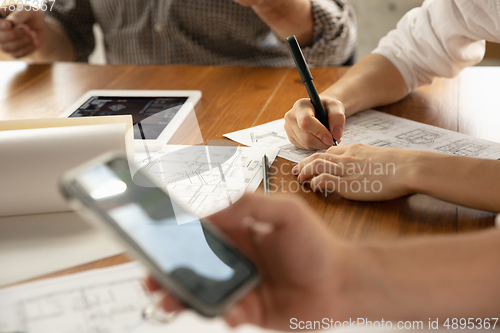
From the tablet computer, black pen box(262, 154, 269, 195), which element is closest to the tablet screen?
the tablet computer

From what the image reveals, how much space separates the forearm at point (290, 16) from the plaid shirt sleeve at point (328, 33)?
13mm

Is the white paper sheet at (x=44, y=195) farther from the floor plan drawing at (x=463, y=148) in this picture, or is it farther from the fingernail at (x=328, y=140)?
the floor plan drawing at (x=463, y=148)

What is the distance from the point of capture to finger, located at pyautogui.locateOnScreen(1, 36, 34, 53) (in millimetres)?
834

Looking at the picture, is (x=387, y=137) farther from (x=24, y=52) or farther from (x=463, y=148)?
(x=24, y=52)

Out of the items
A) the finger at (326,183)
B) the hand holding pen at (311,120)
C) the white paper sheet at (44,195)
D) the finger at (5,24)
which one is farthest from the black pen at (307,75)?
the finger at (5,24)

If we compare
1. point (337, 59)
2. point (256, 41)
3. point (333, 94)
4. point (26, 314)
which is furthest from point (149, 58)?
point (26, 314)

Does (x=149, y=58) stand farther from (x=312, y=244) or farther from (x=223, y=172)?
(x=312, y=244)

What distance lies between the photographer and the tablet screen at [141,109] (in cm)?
56

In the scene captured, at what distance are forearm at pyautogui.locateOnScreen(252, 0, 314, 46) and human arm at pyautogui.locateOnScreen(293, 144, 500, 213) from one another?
1.33 ft

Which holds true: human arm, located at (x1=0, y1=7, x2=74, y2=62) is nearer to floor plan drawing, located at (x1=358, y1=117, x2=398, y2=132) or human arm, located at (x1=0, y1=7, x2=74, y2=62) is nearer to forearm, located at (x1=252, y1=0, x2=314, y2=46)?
forearm, located at (x1=252, y1=0, x2=314, y2=46)

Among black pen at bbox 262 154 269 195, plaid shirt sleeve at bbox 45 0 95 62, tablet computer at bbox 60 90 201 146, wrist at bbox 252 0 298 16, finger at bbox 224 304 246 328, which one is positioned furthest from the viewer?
plaid shirt sleeve at bbox 45 0 95 62

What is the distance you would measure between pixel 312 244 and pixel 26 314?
0.19m

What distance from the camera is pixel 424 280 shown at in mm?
264

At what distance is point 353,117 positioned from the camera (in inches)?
23.1
